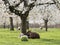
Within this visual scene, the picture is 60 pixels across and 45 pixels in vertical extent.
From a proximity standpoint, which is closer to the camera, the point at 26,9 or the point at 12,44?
the point at 12,44

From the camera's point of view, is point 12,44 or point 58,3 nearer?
point 12,44

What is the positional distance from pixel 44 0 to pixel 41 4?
35.2 inches

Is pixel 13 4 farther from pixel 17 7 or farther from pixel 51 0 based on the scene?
pixel 51 0

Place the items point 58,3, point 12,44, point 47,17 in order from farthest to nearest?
1. point 47,17
2. point 58,3
3. point 12,44

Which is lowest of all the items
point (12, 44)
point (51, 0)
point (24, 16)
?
point (12, 44)

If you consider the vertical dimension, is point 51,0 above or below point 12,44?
above

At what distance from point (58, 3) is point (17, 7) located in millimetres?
5302

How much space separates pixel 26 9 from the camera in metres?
29.1

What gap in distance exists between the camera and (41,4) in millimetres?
29328

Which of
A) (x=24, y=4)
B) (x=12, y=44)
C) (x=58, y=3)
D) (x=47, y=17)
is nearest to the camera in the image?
(x=12, y=44)

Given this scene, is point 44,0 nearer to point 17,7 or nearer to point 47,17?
point 17,7

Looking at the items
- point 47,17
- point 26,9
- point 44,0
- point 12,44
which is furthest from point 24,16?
point 47,17

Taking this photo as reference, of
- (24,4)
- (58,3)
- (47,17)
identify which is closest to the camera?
(58,3)

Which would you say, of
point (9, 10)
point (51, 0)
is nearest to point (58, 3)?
point (51, 0)
